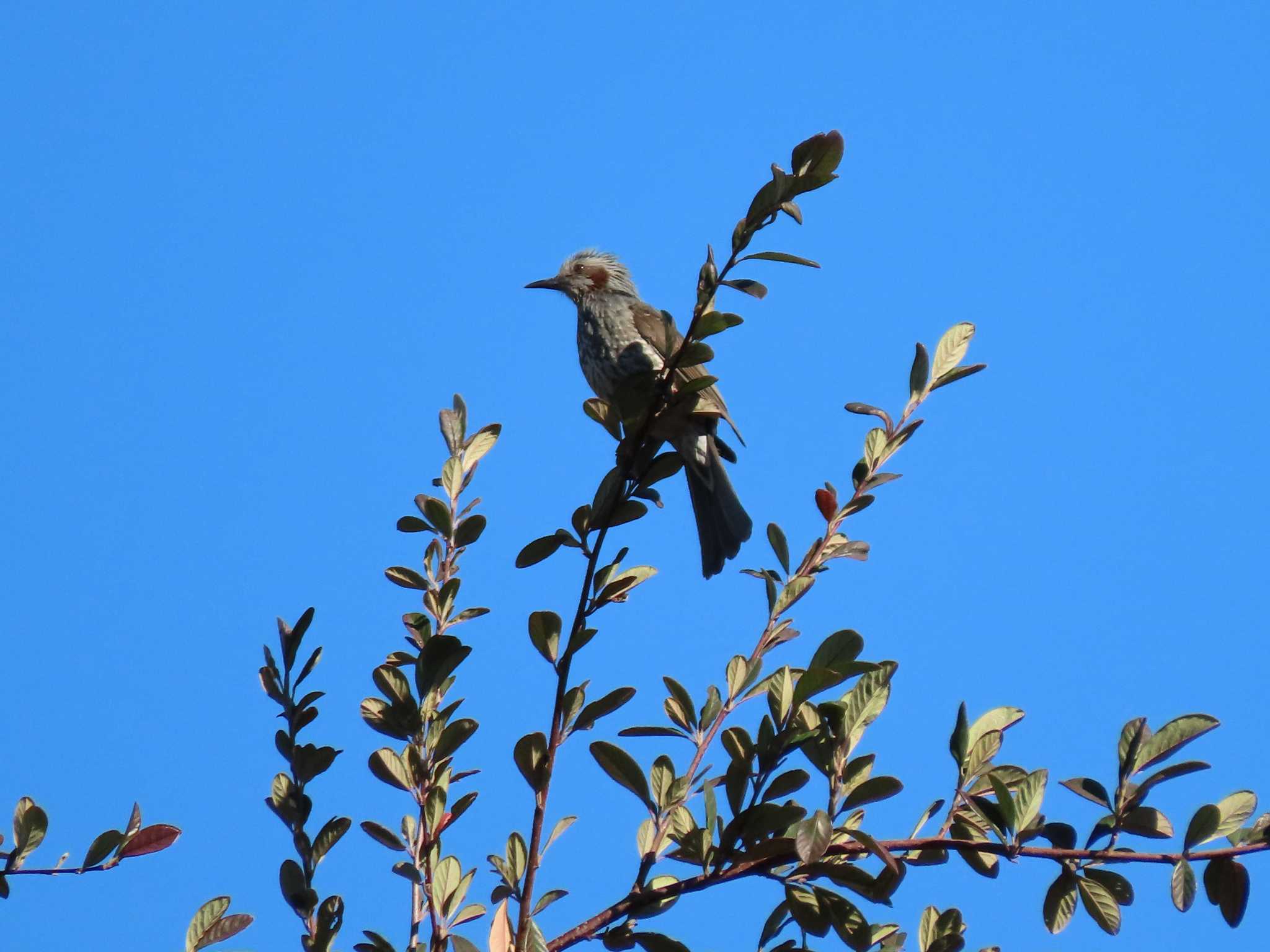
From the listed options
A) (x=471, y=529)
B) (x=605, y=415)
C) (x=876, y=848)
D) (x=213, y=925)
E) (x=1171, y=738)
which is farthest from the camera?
(x=605, y=415)

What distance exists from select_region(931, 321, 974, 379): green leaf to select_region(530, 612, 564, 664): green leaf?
3.39 feet

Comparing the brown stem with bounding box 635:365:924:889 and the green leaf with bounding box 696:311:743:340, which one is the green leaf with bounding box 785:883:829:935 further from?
the green leaf with bounding box 696:311:743:340

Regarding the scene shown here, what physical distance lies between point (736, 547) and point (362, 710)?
2.85 meters

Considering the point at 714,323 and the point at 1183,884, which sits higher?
the point at 714,323

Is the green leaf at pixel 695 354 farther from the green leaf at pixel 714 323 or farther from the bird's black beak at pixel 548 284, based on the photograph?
the bird's black beak at pixel 548 284

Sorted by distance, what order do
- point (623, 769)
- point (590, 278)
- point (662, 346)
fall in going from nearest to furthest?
1. point (623, 769)
2. point (662, 346)
3. point (590, 278)

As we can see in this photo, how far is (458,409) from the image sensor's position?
9.82 feet

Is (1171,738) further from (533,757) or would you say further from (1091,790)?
(533,757)

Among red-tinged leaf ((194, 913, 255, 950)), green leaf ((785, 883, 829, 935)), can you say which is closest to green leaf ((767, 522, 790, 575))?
green leaf ((785, 883, 829, 935))

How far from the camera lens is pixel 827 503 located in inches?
112

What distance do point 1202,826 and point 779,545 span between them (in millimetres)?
1029

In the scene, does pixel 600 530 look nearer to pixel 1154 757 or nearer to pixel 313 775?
pixel 313 775

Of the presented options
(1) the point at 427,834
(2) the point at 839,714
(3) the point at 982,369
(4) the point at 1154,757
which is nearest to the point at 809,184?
(3) the point at 982,369

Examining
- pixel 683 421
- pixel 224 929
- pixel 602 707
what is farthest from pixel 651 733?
pixel 683 421
